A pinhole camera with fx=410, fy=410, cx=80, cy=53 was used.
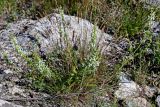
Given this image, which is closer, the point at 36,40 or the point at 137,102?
the point at 137,102

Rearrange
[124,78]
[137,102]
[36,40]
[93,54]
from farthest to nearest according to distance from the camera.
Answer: [36,40]
[124,78]
[137,102]
[93,54]

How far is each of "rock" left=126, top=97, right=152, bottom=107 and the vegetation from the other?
0.50 feet

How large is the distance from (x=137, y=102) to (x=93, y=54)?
0.56 m

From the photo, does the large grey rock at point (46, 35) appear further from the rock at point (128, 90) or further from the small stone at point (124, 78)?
the rock at point (128, 90)

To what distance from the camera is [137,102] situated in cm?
348

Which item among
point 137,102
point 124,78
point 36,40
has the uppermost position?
point 36,40

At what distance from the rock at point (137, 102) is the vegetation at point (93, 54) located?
15 cm

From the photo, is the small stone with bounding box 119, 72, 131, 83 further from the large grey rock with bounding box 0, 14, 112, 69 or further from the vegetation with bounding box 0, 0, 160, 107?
the large grey rock with bounding box 0, 14, 112, 69

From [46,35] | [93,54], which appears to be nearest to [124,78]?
[93,54]

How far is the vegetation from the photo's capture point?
3.42 meters

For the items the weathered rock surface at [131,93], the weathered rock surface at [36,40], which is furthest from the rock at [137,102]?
the weathered rock surface at [36,40]

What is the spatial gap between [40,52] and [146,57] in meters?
1.00

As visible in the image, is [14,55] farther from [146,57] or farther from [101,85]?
[146,57]

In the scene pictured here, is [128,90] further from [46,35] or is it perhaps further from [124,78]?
[46,35]
